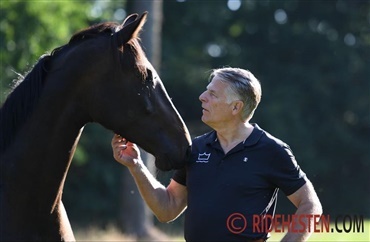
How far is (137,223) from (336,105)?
59.2 feet

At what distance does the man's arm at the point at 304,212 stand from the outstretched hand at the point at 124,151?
3.43ft

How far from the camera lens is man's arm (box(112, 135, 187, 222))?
15.5 feet

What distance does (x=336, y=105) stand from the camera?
31562mm

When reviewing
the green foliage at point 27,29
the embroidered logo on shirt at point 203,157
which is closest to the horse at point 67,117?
the embroidered logo on shirt at point 203,157

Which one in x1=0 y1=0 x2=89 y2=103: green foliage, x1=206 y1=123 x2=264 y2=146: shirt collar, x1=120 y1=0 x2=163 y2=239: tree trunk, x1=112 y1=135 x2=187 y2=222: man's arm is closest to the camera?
x1=206 y1=123 x2=264 y2=146: shirt collar

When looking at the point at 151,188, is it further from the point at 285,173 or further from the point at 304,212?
the point at 304,212

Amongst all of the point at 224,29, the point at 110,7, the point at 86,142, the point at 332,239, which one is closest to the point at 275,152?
the point at 332,239

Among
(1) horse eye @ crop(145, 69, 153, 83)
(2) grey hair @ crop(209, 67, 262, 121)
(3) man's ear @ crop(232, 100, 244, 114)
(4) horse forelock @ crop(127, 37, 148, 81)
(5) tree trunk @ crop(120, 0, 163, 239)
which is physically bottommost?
(5) tree trunk @ crop(120, 0, 163, 239)

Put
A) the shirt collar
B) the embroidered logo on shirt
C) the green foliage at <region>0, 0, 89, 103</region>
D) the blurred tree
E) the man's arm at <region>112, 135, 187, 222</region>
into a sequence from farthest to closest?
1. the blurred tree
2. the green foliage at <region>0, 0, 89, 103</region>
3. the man's arm at <region>112, 135, 187, 222</region>
4. the embroidered logo on shirt
5. the shirt collar

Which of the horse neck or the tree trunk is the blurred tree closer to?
the tree trunk

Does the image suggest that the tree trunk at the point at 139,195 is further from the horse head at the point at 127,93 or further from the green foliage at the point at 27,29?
the horse head at the point at 127,93

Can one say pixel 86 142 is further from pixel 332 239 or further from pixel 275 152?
pixel 275 152

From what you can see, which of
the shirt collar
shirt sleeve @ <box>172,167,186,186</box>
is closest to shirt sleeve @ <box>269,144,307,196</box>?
the shirt collar

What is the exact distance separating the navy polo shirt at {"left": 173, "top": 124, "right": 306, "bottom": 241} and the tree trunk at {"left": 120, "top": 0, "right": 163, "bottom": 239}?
932 centimetres
